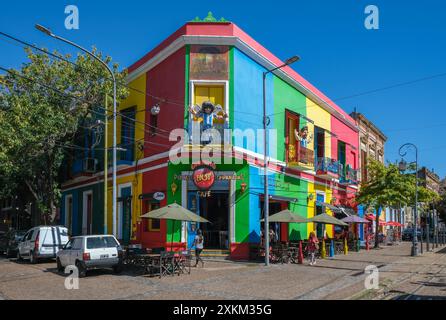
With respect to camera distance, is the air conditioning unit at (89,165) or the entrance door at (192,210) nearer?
the entrance door at (192,210)

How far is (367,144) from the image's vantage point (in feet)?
134

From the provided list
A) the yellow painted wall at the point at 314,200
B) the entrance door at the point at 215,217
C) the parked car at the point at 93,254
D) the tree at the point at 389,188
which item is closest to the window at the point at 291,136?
the yellow painted wall at the point at 314,200

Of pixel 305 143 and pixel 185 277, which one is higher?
pixel 305 143

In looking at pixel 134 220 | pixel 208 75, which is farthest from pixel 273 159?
pixel 134 220

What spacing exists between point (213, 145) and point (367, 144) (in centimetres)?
2358

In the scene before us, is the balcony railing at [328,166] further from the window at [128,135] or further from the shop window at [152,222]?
the window at [128,135]

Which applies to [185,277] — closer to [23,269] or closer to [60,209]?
[23,269]

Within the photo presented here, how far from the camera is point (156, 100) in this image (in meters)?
23.5

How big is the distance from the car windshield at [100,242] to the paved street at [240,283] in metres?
1.07

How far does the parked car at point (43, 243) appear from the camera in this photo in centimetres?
2130

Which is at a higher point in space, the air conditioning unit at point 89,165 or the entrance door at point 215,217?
the air conditioning unit at point 89,165

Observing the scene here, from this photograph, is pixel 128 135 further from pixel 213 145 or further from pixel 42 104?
pixel 213 145

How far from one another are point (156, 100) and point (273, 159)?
271 inches

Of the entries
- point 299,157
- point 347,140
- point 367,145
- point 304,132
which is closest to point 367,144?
point 367,145
